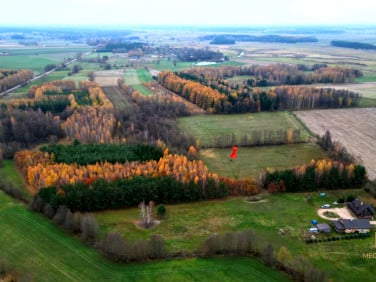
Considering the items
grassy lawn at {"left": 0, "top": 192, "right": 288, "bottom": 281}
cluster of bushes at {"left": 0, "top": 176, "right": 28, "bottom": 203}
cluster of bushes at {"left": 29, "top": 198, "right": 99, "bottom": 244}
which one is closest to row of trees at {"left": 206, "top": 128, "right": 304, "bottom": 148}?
cluster of bushes at {"left": 29, "top": 198, "right": 99, "bottom": 244}

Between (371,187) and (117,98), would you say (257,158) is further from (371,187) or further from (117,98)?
(117,98)

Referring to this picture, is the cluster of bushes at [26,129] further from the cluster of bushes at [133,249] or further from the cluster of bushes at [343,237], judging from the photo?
the cluster of bushes at [343,237]

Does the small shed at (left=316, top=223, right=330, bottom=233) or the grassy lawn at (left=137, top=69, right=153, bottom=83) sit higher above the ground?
the grassy lawn at (left=137, top=69, right=153, bottom=83)

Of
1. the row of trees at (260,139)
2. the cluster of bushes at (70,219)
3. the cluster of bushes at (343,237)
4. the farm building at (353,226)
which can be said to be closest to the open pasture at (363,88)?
the row of trees at (260,139)

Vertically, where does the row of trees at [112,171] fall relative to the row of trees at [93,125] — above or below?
below

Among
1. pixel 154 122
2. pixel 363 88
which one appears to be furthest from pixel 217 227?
pixel 363 88

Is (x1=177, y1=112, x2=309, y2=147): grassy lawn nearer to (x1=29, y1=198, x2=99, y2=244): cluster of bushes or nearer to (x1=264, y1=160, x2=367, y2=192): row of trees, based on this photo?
(x1=264, y1=160, x2=367, y2=192): row of trees
